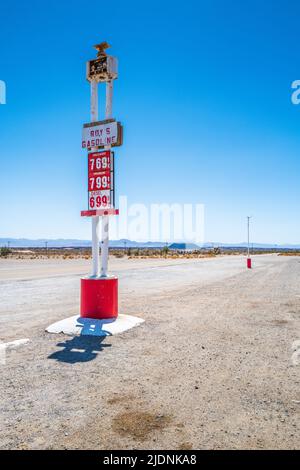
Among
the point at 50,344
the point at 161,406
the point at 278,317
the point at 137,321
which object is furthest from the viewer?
the point at 278,317

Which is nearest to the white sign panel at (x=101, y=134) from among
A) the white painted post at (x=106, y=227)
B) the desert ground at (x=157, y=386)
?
the white painted post at (x=106, y=227)

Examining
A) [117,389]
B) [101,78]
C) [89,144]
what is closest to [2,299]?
[89,144]

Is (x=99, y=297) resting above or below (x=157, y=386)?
above

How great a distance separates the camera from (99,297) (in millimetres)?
7883

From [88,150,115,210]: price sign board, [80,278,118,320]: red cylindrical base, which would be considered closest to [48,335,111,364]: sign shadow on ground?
[80,278,118,320]: red cylindrical base

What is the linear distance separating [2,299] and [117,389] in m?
8.95

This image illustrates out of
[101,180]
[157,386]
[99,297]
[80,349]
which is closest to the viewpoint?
[157,386]

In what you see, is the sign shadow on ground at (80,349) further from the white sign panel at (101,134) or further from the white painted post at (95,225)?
the white sign panel at (101,134)

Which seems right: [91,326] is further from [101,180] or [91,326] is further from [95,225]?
[101,180]

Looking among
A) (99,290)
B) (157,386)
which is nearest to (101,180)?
(99,290)

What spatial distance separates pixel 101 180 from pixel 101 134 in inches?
39.7

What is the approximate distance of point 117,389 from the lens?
459 cm

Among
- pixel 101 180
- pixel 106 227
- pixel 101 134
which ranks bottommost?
pixel 106 227

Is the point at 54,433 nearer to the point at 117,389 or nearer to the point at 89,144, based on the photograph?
Result: the point at 117,389
